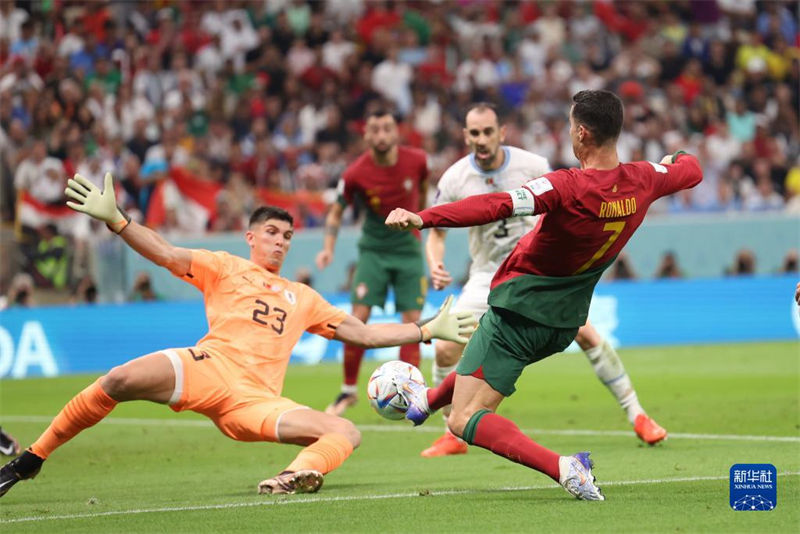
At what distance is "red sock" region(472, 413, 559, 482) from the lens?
22.8ft

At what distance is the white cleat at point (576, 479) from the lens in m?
6.86

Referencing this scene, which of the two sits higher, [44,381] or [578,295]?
[578,295]

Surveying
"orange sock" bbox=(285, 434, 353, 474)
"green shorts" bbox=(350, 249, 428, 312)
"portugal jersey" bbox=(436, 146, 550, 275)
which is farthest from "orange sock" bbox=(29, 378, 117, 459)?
"green shorts" bbox=(350, 249, 428, 312)

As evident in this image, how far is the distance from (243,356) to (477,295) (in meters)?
2.56

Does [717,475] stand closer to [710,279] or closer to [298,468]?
[298,468]

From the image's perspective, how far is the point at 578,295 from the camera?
732 cm

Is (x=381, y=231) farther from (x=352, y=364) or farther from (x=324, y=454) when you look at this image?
(x=324, y=454)

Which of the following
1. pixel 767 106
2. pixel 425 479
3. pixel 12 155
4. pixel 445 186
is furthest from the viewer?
pixel 767 106

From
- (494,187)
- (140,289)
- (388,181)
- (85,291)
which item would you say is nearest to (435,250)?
(494,187)

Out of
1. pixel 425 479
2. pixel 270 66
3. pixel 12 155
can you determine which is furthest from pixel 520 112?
pixel 425 479

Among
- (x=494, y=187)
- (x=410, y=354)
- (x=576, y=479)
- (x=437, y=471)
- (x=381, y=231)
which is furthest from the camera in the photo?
(x=381, y=231)

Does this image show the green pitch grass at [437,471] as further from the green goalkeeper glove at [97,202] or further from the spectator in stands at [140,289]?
the spectator in stands at [140,289]

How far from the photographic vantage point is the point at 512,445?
23.1 ft

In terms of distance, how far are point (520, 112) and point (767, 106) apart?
5.52m
